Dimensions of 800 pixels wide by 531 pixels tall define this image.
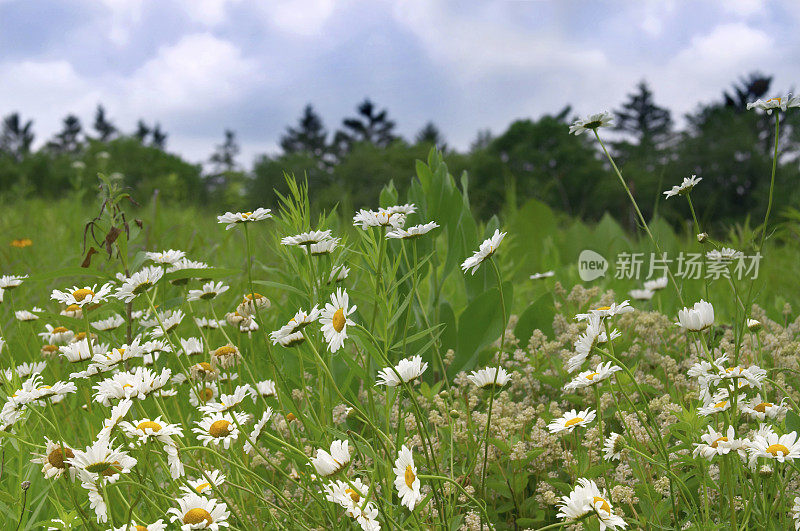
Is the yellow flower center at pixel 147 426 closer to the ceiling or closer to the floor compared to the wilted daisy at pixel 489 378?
closer to the floor

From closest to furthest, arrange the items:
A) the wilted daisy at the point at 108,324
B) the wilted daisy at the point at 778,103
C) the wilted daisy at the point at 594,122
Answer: the wilted daisy at the point at 778,103 → the wilted daisy at the point at 594,122 → the wilted daisy at the point at 108,324

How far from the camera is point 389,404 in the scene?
49.9 inches

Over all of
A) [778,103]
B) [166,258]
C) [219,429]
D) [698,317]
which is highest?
[778,103]

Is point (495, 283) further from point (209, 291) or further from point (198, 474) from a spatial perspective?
point (198, 474)

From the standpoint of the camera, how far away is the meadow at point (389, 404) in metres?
1.08

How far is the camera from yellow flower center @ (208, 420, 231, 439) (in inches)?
43.3

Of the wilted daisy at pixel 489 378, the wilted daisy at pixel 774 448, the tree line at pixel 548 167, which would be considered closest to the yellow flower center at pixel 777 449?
the wilted daisy at pixel 774 448

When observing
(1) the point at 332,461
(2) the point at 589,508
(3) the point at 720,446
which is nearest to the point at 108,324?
(1) the point at 332,461

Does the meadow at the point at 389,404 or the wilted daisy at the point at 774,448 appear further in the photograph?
the meadow at the point at 389,404

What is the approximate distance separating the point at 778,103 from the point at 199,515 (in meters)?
1.34

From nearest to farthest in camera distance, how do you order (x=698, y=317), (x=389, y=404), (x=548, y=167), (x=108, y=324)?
1. (x=698, y=317)
2. (x=389, y=404)
3. (x=108, y=324)
4. (x=548, y=167)

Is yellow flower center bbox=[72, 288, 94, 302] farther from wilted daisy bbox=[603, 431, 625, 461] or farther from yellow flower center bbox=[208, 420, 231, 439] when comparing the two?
wilted daisy bbox=[603, 431, 625, 461]

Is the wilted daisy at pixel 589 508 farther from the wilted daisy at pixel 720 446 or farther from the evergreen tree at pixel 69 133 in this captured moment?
the evergreen tree at pixel 69 133

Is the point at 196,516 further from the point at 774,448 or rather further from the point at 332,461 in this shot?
the point at 774,448
